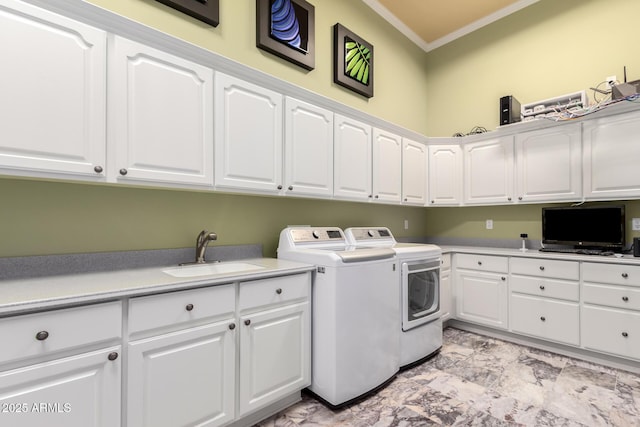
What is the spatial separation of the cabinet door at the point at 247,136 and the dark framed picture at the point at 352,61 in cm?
119

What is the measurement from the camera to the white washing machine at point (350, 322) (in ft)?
6.23

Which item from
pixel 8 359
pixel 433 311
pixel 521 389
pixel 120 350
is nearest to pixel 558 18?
pixel 433 311

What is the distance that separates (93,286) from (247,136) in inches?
47.6

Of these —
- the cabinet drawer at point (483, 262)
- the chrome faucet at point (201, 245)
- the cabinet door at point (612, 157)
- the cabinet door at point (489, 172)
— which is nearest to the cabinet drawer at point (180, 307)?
the chrome faucet at point (201, 245)

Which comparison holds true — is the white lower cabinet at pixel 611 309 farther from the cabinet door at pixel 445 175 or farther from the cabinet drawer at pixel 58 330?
the cabinet drawer at pixel 58 330

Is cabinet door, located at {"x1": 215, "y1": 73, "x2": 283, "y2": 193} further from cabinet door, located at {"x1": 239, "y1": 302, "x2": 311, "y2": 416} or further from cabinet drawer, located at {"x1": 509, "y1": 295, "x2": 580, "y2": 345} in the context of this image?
cabinet drawer, located at {"x1": 509, "y1": 295, "x2": 580, "y2": 345}

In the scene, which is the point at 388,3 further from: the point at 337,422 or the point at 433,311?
the point at 337,422

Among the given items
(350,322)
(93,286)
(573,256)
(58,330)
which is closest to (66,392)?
(58,330)

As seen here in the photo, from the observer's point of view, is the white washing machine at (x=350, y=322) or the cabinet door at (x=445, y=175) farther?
the cabinet door at (x=445, y=175)

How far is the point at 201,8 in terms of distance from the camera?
207cm

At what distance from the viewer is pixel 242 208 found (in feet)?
7.71

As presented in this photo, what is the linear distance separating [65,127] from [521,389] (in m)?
3.17

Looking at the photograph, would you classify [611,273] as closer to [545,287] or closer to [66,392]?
[545,287]

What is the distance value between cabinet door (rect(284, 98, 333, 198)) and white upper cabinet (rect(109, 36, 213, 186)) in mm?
605
